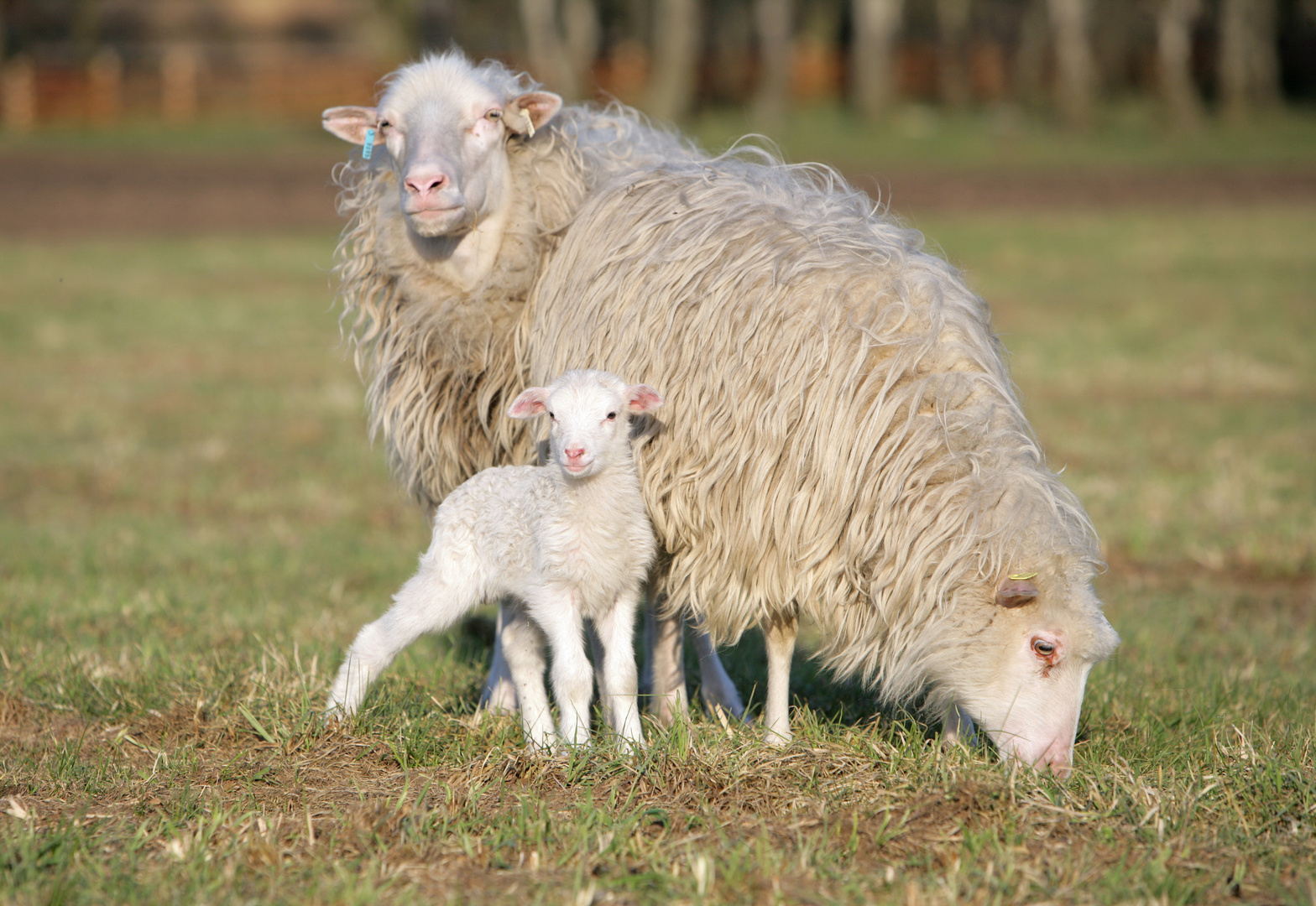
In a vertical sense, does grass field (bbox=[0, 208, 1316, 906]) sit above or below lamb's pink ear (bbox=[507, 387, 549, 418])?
below

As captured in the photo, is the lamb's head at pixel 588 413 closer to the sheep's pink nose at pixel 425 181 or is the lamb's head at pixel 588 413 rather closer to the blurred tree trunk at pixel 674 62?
the sheep's pink nose at pixel 425 181

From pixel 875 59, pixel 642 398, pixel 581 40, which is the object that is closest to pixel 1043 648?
pixel 642 398

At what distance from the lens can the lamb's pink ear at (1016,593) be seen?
11.1 feet

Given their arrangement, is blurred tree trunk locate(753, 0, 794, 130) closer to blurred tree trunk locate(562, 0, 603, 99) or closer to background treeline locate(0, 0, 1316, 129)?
background treeline locate(0, 0, 1316, 129)

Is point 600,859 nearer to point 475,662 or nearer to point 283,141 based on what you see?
point 475,662

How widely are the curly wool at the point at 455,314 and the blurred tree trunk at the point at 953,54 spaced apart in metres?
36.7

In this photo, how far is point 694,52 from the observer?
37906 millimetres

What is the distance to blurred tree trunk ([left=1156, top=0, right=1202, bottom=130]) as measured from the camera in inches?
1334

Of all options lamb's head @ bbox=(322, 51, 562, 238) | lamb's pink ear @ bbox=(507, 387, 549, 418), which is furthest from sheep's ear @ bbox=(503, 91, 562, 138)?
lamb's pink ear @ bbox=(507, 387, 549, 418)

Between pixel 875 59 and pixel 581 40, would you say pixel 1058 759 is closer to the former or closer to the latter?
pixel 875 59

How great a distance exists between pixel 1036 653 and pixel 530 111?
245 centimetres

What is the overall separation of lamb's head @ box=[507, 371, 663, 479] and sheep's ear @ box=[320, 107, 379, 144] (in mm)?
1499

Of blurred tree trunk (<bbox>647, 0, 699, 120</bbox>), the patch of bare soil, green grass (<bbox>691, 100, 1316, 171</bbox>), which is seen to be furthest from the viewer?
blurred tree trunk (<bbox>647, 0, 699, 120</bbox>)

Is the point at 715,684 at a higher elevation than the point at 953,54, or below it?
below
